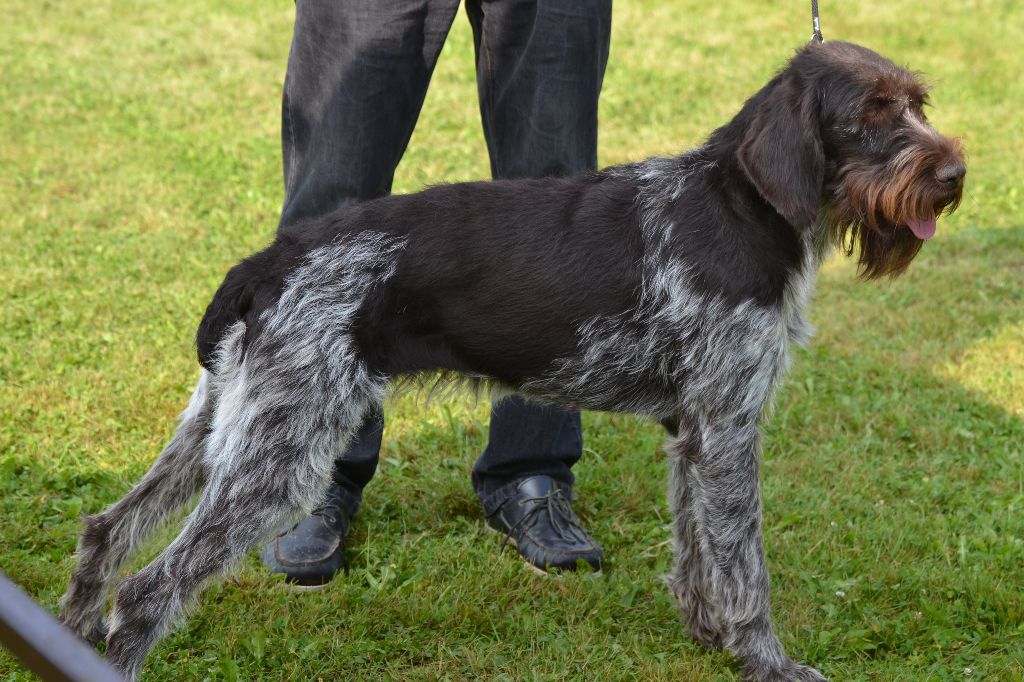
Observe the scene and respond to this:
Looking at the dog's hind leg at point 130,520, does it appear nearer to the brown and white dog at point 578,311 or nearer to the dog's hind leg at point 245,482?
the brown and white dog at point 578,311

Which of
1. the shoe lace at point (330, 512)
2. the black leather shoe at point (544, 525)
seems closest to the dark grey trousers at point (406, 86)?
the shoe lace at point (330, 512)

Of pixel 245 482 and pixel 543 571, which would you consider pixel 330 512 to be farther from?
pixel 245 482

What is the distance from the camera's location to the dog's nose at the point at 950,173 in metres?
3.22

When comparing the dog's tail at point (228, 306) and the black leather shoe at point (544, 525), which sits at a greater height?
the dog's tail at point (228, 306)

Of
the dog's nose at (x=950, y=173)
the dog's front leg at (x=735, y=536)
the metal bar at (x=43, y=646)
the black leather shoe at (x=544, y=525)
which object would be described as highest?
the metal bar at (x=43, y=646)

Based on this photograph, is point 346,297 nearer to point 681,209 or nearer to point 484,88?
point 681,209

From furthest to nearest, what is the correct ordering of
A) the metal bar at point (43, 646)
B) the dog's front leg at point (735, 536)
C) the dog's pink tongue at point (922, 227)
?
the dog's front leg at point (735, 536) → the dog's pink tongue at point (922, 227) → the metal bar at point (43, 646)

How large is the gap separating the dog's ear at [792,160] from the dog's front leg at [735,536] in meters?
0.71

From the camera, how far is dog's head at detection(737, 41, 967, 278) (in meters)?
3.25

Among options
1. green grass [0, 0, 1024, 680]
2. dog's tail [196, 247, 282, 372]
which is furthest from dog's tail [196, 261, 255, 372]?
green grass [0, 0, 1024, 680]

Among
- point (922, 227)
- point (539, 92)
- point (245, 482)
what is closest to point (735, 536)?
point (922, 227)

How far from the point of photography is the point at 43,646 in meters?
1.33

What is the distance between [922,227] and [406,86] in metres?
1.84

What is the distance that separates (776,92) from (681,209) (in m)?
0.46
